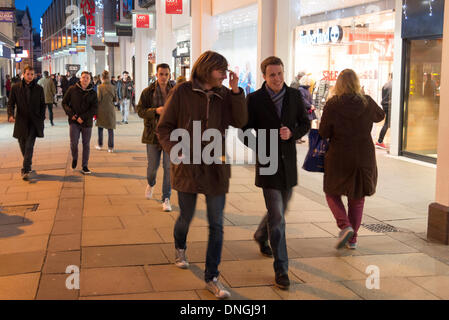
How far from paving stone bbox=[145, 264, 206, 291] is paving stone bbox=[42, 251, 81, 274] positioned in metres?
0.72

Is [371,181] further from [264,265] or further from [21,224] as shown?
[21,224]

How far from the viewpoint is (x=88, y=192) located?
879cm

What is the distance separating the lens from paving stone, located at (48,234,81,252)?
579 cm

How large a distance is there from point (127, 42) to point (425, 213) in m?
33.8

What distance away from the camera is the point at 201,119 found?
4.55 metres

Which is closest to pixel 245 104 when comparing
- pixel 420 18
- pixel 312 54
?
pixel 420 18

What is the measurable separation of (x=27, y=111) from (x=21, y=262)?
16.4 feet

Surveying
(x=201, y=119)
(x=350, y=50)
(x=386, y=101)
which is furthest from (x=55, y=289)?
(x=350, y=50)

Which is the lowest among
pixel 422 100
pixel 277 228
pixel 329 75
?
pixel 277 228

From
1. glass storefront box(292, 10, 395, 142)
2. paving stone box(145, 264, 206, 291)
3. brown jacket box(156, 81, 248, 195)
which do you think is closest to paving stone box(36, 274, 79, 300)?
paving stone box(145, 264, 206, 291)

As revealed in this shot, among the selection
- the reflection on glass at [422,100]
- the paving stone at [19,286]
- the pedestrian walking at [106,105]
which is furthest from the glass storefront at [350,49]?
the paving stone at [19,286]

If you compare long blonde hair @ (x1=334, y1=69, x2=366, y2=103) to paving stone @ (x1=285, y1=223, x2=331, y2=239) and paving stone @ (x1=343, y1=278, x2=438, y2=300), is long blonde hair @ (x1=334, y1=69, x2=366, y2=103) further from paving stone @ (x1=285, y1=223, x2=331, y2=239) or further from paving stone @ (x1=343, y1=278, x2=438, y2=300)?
paving stone @ (x1=343, y1=278, x2=438, y2=300)

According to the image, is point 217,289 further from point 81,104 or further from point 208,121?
point 81,104
